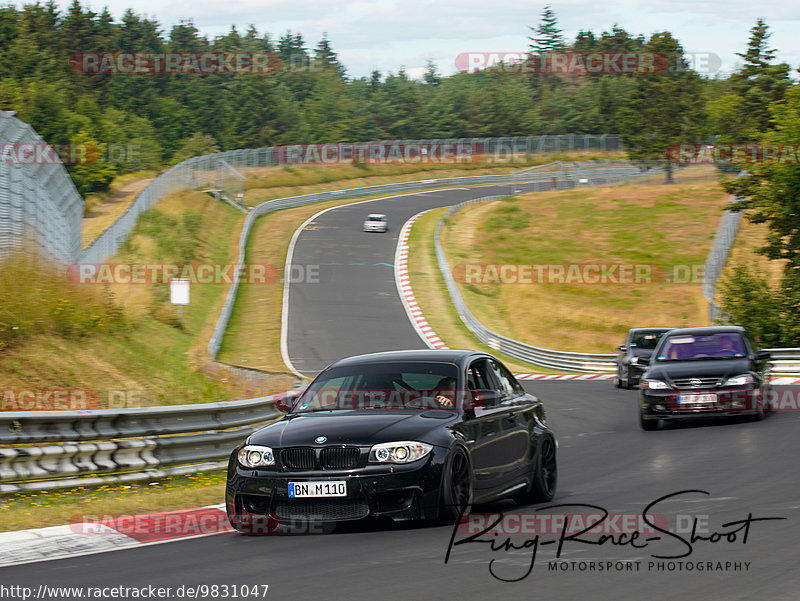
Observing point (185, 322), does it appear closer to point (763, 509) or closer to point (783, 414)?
point (783, 414)

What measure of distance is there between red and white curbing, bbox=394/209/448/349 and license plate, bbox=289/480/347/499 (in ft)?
91.0

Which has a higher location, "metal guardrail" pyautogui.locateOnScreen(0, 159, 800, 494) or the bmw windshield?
the bmw windshield

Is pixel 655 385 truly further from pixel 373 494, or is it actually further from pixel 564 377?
pixel 564 377

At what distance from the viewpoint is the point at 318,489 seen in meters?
8.06

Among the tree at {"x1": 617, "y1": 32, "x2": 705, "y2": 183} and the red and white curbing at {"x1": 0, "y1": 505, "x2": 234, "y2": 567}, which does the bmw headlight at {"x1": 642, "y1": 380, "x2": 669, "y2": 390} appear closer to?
the red and white curbing at {"x1": 0, "y1": 505, "x2": 234, "y2": 567}

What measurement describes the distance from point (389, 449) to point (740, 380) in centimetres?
996

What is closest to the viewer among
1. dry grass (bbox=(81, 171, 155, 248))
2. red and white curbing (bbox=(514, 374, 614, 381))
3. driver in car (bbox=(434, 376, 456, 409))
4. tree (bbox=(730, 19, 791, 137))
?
driver in car (bbox=(434, 376, 456, 409))

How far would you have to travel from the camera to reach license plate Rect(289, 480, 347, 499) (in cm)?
803

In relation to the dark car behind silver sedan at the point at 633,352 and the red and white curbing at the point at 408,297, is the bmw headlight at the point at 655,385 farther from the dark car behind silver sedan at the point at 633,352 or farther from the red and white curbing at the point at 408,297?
the red and white curbing at the point at 408,297

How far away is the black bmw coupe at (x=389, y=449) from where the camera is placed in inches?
318

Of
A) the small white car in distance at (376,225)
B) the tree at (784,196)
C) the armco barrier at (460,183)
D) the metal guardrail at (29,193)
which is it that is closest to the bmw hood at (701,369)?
the metal guardrail at (29,193)

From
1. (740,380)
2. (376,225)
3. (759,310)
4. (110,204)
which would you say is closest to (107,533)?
(740,380)

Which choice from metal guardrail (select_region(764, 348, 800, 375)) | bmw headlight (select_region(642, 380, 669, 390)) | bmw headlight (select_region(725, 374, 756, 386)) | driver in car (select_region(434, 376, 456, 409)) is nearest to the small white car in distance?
metal guardrail (select_region(764, 348, 800, 375))

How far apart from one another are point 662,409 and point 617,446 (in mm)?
1958
